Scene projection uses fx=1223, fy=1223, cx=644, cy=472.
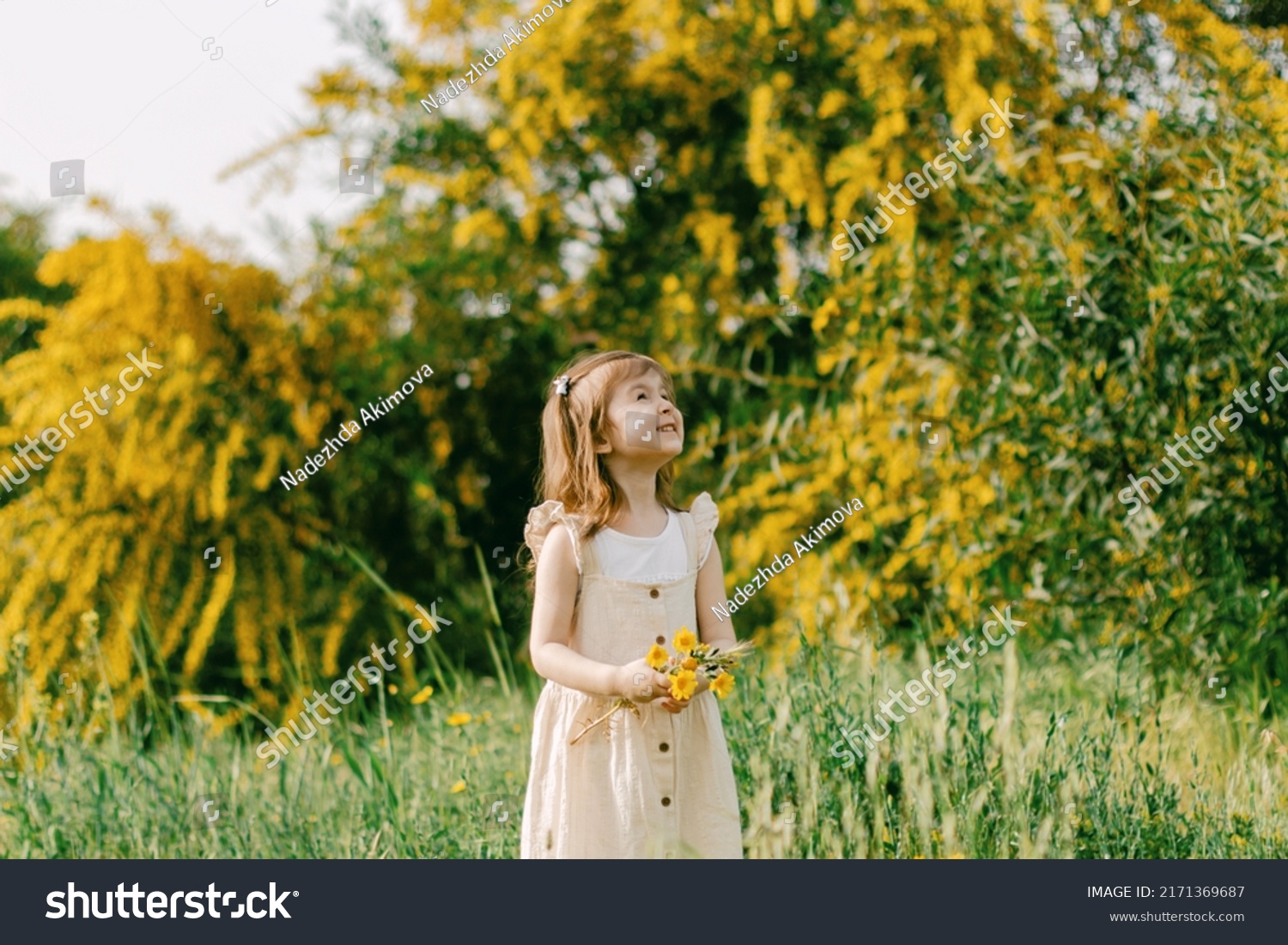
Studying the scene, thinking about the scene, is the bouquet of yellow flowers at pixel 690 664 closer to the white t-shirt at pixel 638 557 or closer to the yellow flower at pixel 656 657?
the yellow flower at pixel 656 657

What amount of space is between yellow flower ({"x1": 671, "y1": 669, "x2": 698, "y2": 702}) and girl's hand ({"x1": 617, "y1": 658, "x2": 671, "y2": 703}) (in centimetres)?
3

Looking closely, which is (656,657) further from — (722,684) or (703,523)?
(703,523)

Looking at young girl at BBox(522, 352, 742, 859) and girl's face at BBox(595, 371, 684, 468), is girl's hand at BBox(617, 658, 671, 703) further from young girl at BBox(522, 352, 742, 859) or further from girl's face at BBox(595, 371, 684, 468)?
girl's face at BBox(595, 371, 684, 468)

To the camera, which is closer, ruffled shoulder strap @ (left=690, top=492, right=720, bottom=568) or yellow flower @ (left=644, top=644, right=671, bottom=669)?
yellow flower @ (left=644, top=644, right=671, bottom=669)

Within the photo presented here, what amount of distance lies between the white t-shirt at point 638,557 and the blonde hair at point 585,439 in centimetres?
3

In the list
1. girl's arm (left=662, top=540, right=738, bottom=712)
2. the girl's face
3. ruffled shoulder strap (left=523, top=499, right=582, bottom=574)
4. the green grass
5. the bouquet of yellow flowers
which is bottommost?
the green grass

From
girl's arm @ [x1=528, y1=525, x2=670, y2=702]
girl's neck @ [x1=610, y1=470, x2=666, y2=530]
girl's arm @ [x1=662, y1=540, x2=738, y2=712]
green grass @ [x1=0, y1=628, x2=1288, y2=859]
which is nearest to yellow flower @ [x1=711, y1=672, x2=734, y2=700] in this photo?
girl's arm @ [x1=528, y1=525, x2=670, y2=702]

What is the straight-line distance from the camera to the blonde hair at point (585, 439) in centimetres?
193

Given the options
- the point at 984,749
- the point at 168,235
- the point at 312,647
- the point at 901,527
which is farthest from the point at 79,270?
the point at 984,749

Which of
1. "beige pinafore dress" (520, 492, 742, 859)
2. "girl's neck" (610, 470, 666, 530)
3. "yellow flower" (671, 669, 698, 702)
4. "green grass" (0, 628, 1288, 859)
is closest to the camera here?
"yellow flower" (671, 669, 698, 702)

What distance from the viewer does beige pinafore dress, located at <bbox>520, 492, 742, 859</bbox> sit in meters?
1.85

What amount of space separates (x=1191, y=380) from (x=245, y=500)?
9.35ft

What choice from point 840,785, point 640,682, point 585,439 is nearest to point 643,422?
point 585,439

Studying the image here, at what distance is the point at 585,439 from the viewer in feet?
6.37
